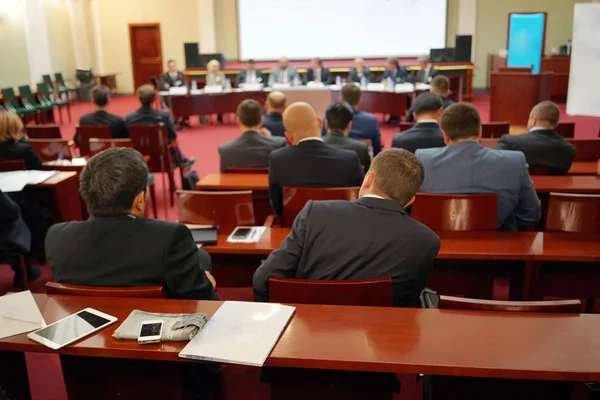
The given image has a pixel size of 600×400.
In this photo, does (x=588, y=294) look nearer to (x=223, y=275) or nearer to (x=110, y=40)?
(x=223, y=275)

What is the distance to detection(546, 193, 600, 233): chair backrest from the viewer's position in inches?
107

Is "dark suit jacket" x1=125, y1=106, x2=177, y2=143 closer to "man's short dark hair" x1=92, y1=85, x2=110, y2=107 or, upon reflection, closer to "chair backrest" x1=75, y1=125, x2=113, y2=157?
"man's short dark hair" x1=92, y1=85, x2=110, y2=107

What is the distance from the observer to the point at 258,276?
2.06 m

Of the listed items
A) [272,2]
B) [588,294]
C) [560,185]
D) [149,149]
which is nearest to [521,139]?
[560,185]

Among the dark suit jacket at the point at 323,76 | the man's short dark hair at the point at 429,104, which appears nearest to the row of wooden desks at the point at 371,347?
the man's short dark hair at the point at 429,104

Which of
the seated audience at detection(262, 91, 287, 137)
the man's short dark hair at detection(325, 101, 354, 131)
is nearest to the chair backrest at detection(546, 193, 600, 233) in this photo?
the man's short dark hair at detection(325, 101, 354, 131)

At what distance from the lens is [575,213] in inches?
109

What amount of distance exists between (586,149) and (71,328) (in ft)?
13.5

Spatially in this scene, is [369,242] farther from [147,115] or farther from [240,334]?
[147,115]

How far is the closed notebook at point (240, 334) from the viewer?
1.46 metres

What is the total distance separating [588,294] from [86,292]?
2326mm

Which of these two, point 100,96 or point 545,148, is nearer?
point 545,148

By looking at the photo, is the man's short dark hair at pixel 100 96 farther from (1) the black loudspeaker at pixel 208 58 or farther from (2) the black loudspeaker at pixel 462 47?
(2) the black loudspeaker at pixel 462 47

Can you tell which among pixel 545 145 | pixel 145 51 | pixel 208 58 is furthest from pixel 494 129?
pixel 145 51
